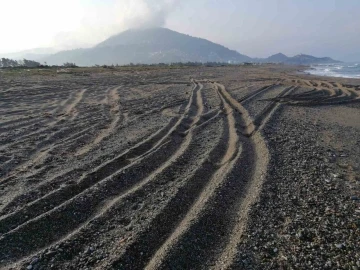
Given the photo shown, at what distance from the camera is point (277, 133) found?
10.7 metres

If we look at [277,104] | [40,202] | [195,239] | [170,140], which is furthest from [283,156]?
[277,104]

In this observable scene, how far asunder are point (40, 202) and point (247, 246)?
3808 millimetres

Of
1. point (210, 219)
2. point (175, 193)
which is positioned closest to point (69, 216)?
point (175, 193)

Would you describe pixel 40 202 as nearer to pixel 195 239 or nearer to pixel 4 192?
pixel 4 192

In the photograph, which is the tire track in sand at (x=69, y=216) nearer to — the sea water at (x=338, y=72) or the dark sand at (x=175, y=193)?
the dark sand at (x=175, y=193)

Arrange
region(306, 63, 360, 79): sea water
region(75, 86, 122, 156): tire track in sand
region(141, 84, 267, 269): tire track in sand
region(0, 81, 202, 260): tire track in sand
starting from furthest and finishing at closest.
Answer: region(306, 63, 360, 79): sea water < region(75, 86, 122, 156): tire track in sand < region(0, 81, 202, 260): tire track in sand < region(141, 84, 267, 269): tire track in sand

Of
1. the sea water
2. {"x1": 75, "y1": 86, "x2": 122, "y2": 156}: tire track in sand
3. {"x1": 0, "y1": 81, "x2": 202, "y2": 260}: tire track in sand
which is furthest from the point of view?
the sea water

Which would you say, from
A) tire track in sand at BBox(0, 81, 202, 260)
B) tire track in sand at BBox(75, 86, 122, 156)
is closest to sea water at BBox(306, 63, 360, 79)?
tire track in sand at BBox(75, 86, 122, 156)

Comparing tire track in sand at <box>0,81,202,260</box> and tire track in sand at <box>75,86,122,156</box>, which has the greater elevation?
tire track in sand at <box>0,81,202,260</box>

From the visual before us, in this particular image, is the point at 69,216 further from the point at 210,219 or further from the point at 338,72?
the point at 338,72

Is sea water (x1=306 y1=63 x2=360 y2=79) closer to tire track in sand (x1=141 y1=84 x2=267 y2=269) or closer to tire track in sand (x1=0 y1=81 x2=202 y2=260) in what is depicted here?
tire track in sand (x1=141 y1=84 x2=267 y2=269)

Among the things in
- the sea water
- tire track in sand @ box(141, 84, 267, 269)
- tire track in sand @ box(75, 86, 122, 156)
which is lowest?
the sea water

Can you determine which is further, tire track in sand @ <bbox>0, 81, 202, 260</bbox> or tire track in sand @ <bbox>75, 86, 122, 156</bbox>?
tire track in sand @ <bbox>75, 86, 122, 156</bbox>

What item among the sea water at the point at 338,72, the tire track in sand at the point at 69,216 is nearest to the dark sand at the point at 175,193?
the tire track in sand at the point at 69,216
